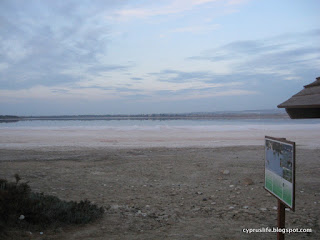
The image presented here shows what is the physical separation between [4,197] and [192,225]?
11.0ft

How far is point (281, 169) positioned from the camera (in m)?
4.02

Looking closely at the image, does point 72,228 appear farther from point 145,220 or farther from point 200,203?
point 200,203

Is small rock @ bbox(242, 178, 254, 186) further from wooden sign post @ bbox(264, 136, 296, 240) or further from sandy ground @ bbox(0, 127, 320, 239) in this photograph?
wooden sign post @ bbox(264, 136, 296, 240)

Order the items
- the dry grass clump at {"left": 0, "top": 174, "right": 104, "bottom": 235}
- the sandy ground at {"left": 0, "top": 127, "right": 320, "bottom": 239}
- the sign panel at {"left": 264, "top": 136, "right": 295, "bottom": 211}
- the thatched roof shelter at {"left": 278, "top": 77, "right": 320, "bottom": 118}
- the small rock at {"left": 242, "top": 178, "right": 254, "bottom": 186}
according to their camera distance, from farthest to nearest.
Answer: the small rock at {"left": 242, "top": 178, "right": 254, "bottom": 186}, the sandy ground at {"left": 0, "top": 127, "right": 320, "bottom": 239}, the dry grass clump at {"left": 0, "top": 174, "right": 104, "bottom": 235}, the sign panel at {"left": 264, "top": 136, "right": 295, "bottom": 211}, the thatched roof shelter at {"left": 278, "top": 77, "right": 320, "bottom": 118}

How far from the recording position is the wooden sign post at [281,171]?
371cm

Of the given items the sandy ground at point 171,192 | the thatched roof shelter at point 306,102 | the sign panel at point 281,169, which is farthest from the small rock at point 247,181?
the thatched roof shelter at point 306,102

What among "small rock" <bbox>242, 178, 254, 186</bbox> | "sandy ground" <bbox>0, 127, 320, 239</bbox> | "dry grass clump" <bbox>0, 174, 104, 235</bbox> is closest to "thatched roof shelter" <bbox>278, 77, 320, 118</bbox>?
"sandy ground" <bbox>0, 127, 320, 239</bbox>

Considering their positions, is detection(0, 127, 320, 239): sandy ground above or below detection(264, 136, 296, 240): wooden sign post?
below

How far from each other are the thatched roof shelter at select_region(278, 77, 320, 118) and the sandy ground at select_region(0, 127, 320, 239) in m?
2.06

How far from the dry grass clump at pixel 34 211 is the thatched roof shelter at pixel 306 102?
4.00 metres

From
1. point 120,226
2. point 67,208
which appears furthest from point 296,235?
point 67,208

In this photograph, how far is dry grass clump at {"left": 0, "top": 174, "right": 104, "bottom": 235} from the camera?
5148mm

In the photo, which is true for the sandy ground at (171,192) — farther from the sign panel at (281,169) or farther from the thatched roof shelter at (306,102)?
the thatched roof shelter at (306,102)

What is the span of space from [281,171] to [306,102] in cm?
99
